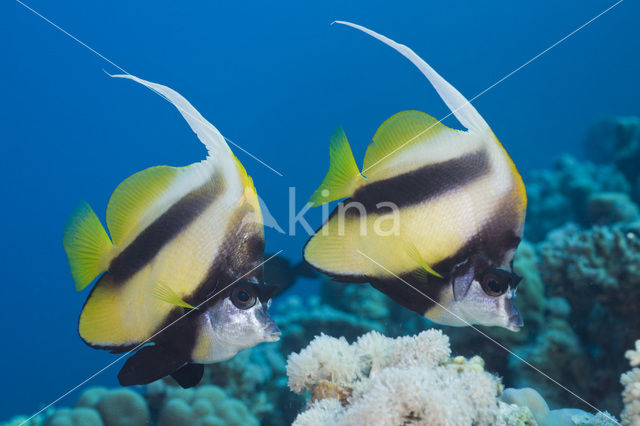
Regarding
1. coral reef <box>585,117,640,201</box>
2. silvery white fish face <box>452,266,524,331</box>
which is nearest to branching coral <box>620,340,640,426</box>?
silvery white fish face <box>452,266,524,331</box>

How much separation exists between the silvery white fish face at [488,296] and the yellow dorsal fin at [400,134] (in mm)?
388

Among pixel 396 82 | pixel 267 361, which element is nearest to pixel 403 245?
pixel 267 361

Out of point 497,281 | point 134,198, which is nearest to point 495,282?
point 497,281

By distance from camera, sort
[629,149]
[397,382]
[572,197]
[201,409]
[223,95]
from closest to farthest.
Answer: [397,382] < [201,409] < [572,197] < [629,149] < [223,95]

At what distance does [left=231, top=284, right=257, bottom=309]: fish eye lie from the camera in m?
1.04

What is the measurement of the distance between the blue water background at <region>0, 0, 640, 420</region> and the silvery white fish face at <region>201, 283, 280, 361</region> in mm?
9711

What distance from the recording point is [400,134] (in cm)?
118

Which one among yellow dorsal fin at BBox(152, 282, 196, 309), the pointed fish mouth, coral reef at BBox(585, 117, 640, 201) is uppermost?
coral reef at BBox(585, 117, 640, 201)

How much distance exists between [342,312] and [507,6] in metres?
70.5

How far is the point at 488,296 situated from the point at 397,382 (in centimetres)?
40

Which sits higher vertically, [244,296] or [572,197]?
[572,197]

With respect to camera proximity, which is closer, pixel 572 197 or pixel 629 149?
pixel 572 197

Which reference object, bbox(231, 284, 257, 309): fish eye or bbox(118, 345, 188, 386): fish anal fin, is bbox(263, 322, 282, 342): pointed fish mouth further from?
bbox(118, 345, 188, 386): fish anal fin

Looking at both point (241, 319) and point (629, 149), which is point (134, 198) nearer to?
point (241, 319)
